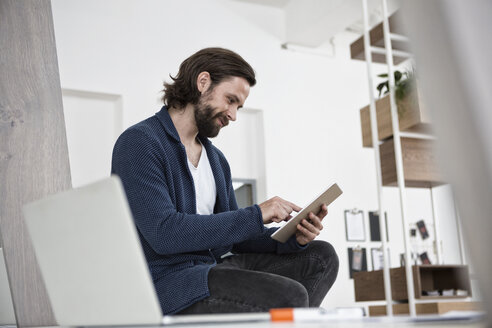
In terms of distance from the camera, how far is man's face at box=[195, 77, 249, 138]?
5.83 ft

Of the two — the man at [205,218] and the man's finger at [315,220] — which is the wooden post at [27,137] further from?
the man's finger at [315,220]

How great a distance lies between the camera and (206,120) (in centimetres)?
178

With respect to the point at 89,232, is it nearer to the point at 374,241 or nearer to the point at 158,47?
the point at 158,47

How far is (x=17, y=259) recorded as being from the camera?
1.66 metres

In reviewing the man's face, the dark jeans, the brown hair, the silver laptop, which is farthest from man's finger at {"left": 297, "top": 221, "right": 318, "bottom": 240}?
the silver laptop

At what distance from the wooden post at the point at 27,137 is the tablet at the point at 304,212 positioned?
0.82 meters

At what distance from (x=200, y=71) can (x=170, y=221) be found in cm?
75

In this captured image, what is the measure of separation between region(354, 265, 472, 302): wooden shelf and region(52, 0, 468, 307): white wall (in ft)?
3.90

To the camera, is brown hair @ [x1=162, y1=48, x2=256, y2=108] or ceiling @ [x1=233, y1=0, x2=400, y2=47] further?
ceiling @ [x1=233, y1=0, x2=400, y2=47]

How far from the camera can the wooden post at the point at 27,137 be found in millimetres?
1665

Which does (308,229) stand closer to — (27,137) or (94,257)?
(94,257)

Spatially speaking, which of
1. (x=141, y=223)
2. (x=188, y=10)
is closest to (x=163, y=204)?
(x=141, y=223)

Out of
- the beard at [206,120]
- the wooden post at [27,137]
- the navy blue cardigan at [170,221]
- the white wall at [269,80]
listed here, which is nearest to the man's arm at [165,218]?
the navy blue cardigan at [170,221]

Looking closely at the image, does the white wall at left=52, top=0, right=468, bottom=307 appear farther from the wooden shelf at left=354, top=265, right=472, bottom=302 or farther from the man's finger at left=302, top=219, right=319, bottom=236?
the man's finger at left=302, top=219, right=319, bottom=236
